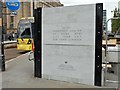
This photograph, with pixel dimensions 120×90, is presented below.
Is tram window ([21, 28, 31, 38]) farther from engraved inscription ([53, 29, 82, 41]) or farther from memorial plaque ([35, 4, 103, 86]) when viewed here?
engraved inscription ([53, 29, 82, 41])

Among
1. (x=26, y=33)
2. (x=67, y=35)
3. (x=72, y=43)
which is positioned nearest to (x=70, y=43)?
(x=72, y=43)

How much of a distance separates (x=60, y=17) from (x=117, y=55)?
2.16m

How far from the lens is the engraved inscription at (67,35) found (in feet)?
26.3

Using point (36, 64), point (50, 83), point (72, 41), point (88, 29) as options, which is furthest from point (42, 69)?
point (88, 29)

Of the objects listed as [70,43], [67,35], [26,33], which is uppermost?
[26,33]

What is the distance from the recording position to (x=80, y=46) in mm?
7992

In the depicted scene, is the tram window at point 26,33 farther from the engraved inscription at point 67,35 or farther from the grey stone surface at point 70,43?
the engraved inscription at point 67,35

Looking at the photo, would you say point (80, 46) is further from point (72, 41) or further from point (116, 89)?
point (116, 89)

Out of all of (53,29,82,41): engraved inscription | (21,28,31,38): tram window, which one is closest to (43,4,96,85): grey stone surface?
(53,29,82,41): engraved inscription

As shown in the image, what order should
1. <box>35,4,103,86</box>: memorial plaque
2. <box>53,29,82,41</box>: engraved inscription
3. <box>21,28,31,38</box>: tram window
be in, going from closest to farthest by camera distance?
<box>35,4,103,86</box>: memorial plaque → <box>53,29,82,41</box>: engraved inscription → <box>21,28,31,38</box>: tram window

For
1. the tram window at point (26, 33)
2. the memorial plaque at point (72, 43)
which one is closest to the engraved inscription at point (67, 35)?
the memorial plaque at point (72, 43)

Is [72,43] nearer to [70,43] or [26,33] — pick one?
[70,43]

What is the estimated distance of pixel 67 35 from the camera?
8.25 m

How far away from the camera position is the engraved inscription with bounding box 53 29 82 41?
8016mm
